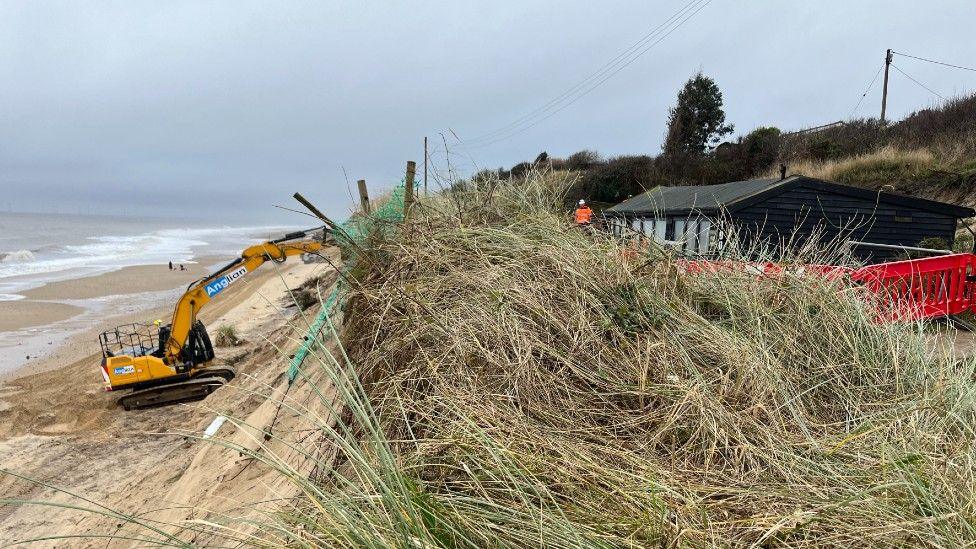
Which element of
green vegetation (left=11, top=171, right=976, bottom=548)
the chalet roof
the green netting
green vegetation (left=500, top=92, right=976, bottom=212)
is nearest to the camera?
green vegetation (left=11, top=171, right=976, bottom=548)

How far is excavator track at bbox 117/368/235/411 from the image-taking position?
893 cm

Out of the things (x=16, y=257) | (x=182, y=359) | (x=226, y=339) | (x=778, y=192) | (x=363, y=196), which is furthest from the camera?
(x=16, y=257)

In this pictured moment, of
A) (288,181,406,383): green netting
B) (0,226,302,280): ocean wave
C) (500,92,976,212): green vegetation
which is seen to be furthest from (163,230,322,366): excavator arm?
(0,226,302,280): ocean wave

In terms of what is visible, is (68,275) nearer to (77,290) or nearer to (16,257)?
(77,290)

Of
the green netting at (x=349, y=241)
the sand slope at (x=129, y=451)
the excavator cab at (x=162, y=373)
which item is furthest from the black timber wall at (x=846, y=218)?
the excavator cab at (x=162, y=373)

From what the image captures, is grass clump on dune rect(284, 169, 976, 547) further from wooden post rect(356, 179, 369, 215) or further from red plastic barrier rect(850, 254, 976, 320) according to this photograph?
red plastic barrier rect(850, 254, 976, 320)

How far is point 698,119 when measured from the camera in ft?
104

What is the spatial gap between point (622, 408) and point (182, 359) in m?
9.13

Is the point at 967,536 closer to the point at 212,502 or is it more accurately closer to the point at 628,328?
the point at 628,328

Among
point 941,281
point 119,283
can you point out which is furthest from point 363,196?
point 119,283

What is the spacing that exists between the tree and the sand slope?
1102 inches

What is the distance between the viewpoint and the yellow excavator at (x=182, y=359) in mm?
8711

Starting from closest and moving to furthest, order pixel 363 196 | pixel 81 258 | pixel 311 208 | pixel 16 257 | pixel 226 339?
1. pixel 311 208
2. pixel 363 196
3. pixel 226 339
4. pixel 16 257
5. pixel 81 258

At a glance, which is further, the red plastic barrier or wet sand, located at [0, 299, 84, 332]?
wet sand, located at [0, 299, 84, 332]
